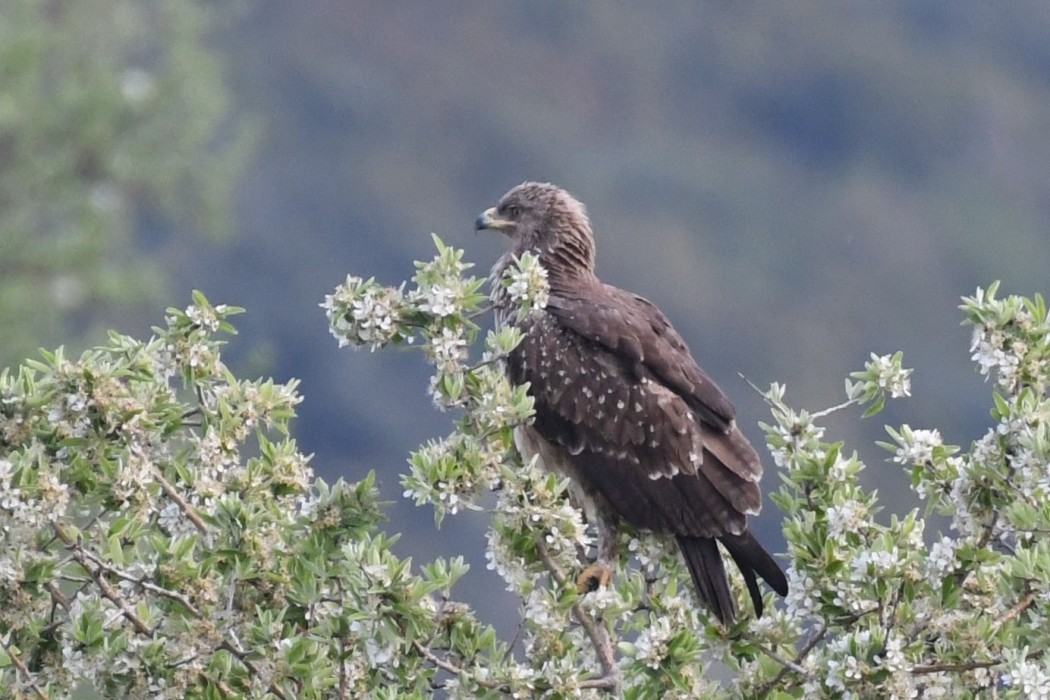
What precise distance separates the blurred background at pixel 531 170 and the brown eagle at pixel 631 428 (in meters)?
13.6

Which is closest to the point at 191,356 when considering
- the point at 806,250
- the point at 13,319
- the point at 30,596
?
the point at 30,596

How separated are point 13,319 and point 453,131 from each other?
24.7 meters

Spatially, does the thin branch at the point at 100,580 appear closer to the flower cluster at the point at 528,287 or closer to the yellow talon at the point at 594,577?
the flower cluster at the point at 528,287

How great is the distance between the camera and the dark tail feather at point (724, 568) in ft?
18.3

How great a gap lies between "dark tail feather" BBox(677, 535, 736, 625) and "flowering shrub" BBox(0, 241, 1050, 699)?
38 centimetres

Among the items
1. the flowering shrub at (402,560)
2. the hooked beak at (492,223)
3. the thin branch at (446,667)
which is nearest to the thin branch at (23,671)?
the flowering shrub at (402,560)

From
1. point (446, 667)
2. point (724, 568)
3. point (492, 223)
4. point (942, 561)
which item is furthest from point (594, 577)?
point (492, 223)

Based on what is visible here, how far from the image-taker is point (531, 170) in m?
40.5

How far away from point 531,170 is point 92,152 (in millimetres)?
19200

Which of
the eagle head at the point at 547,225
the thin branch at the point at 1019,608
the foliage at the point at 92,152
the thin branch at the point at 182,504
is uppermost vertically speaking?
the foliage at the point at 92,152

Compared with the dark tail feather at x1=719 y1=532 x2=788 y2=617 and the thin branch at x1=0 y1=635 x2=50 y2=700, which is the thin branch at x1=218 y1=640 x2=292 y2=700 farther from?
the dark tail feather at x1=719 y1=532 x2=788 y2=617

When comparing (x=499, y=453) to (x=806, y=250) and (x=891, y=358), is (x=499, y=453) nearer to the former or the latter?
(x=891, y=358)

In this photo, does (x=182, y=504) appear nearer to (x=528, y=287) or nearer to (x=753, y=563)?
(x=528, y=287)

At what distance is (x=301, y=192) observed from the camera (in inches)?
1522
